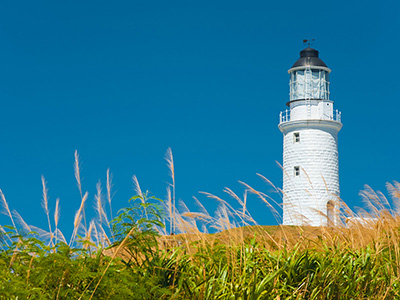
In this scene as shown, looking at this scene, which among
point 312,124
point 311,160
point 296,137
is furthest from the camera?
point 296,137

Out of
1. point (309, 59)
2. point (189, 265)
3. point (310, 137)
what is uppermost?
point (309, 59)

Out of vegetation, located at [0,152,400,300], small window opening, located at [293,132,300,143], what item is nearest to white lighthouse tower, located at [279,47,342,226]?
small window opening, located at [293,132,300,143]

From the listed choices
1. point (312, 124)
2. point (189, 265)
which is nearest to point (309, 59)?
point (312, 124)

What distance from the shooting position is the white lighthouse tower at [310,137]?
27250mm

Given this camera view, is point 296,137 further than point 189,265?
Yes

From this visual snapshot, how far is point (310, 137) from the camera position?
93.4 feet

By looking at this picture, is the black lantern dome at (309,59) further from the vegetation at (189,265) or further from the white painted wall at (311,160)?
the vegetation at (189,265)

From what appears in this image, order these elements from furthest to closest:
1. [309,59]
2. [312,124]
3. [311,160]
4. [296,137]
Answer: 1. [309,59]
2. [296,137]
3. [312,124]
4. [311,160]

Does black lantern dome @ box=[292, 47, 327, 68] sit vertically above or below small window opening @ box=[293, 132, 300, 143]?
above

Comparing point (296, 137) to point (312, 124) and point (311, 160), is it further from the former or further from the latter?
point (311, 160)

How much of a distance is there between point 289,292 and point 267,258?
1.46ft

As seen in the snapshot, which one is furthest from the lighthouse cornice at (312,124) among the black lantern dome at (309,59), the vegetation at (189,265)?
the vegetation at (189,265)

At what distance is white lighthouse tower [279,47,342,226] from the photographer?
27.2 meters

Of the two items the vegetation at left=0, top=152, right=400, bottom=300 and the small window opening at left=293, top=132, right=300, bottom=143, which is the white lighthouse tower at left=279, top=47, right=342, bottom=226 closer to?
the small window opening at left=293, top=132, right=300, bottom=143
